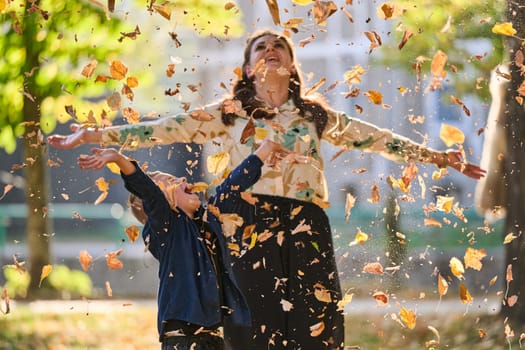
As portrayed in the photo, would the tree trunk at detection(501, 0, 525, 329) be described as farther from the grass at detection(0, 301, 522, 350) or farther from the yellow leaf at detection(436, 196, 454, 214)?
the yellow leaf at detection(436, 196, 454, 214)

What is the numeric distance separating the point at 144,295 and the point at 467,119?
160cm

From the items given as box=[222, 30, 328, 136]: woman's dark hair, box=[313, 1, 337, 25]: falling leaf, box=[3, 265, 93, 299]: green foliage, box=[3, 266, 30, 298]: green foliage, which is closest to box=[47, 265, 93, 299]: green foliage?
box=[3, 265, 93, 299]: green foliage

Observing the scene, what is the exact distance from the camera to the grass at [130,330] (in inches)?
203

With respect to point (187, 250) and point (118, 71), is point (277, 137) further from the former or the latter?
point (118, 71)

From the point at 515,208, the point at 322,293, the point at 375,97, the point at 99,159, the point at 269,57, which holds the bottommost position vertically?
the point at 515,208

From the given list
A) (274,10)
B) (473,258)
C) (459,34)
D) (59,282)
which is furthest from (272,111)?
(59,282)

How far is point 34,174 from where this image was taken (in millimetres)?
5223

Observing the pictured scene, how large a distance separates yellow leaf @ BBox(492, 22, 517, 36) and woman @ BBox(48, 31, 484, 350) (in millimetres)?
877

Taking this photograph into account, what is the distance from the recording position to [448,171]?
A: 15.8ft

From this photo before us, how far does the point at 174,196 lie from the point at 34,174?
1.68 metres

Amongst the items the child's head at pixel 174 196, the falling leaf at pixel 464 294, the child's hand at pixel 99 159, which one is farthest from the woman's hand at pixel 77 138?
the falling leaf at pixel 464 294

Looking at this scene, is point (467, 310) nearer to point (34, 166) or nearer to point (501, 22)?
point (501, 22)

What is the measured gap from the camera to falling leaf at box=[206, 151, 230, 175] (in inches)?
160

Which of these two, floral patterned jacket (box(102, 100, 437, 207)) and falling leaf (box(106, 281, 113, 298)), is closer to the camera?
floral patterned jacket (box(102, 100, 437, 207))
